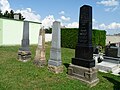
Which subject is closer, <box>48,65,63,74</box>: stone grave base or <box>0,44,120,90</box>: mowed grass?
<box>0,44,120,90</box>: mowed grass

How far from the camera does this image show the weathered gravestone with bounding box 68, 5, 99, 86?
7.11 metres

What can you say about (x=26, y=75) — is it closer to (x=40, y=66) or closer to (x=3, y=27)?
(x=40, y=66)

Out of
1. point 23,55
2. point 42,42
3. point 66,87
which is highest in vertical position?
point 42,42

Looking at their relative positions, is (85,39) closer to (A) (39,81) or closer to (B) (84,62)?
(B) (84,62)

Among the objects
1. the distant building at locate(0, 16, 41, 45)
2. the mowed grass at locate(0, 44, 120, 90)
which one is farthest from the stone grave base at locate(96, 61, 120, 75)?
the distant building at locate(0, 16, 41, 45)

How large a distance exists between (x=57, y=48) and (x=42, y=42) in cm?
135

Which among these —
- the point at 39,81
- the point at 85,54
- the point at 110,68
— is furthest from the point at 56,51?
the point at 110,68

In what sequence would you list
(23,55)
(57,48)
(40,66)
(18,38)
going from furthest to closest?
(18,38), (23,55), (40,66), (57,48)

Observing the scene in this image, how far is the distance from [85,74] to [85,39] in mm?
1499

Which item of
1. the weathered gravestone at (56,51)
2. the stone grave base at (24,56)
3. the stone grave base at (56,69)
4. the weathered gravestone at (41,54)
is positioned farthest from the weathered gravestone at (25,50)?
the stone grave base at (56,69)

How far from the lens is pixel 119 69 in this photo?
1071cm

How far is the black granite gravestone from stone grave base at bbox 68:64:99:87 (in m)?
0.19

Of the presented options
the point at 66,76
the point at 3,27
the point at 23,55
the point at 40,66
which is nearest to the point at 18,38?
the point at 3,27

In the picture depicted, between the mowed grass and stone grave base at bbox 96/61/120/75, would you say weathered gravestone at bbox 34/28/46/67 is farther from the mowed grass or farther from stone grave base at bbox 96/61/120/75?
stone grave base at bbox 96/61/120/75
